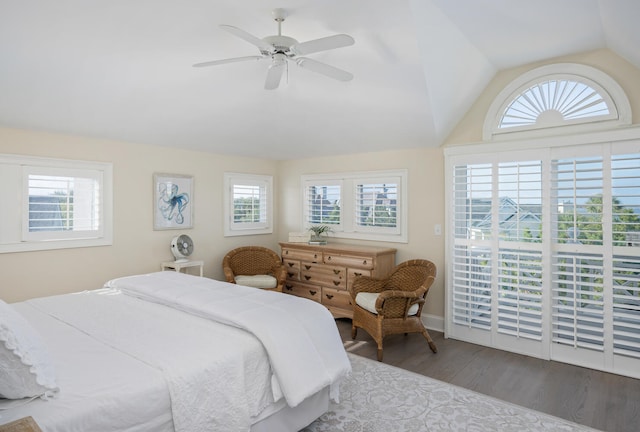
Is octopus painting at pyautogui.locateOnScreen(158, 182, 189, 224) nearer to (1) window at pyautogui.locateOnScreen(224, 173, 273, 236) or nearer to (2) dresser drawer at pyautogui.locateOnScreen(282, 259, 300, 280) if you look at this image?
(1) window at pyautogui.locateOnScreen(224, 173, 273, 236)

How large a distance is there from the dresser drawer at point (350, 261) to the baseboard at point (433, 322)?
94cm

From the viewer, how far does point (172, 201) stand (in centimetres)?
494

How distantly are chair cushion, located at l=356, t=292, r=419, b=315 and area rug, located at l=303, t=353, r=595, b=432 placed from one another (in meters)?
0.79

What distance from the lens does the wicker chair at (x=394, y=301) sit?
3.84 meters

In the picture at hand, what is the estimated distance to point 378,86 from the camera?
3.79 meters

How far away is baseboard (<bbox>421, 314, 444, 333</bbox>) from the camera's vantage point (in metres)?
4.60

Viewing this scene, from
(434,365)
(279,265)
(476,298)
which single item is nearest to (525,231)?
(476,298)

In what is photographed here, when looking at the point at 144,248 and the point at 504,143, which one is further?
the point at 144,248

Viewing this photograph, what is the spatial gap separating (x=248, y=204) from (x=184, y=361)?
4142 mm

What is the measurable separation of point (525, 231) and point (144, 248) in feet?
14.0

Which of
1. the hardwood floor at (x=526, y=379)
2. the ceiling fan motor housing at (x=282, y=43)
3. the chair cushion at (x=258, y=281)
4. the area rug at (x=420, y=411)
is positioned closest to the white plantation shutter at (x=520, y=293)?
the hardwood floor at (x=526, y=379)

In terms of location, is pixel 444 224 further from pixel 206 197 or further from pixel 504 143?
pixel 206 197

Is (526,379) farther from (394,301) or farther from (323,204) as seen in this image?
(323,204)

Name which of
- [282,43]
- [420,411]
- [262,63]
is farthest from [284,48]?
[420,411]
